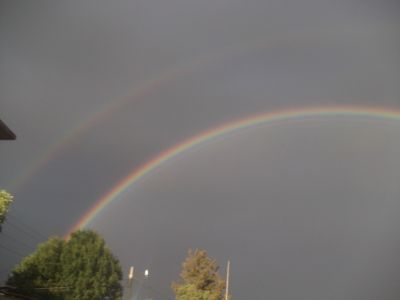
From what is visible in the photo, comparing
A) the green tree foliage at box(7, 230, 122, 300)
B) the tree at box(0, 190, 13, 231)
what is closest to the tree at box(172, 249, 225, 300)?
the green tree foliage at box(7, 230, 122, 300)

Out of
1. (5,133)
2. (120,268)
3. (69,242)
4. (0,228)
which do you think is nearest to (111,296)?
(120,268)

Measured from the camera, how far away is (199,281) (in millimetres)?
58812

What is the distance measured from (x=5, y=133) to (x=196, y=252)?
4049cm

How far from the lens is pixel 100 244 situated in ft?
167

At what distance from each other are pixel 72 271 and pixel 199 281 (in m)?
18.2

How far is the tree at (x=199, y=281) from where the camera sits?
5697 cm

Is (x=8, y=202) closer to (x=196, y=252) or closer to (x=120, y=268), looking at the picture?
(x=120, y=268)

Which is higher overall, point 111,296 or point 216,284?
point 216,284

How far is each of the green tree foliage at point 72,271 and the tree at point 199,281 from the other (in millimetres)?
9675

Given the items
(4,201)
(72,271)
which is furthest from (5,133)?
(72,271)

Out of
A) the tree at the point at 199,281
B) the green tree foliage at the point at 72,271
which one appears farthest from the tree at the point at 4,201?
the tree at the point at 199,281

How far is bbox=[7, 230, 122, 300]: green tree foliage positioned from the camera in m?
44.8

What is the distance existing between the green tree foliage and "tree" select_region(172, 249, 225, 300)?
967cm

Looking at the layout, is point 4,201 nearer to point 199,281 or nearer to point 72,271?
point 72,271
